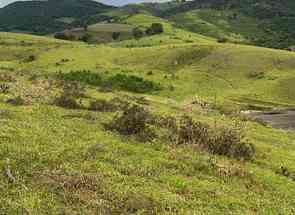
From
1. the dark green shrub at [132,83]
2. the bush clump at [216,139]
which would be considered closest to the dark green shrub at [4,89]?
the bush clump at [216,139]

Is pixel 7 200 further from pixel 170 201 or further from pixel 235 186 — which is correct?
pixel 235 186

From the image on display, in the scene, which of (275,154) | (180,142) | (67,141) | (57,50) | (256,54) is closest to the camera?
(67,141)

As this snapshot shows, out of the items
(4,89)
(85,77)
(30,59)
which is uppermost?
(4,89)

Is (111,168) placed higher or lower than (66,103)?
higher

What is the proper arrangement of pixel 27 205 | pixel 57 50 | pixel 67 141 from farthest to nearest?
pixel 57 50
pixel 67 141
pixel 27 205

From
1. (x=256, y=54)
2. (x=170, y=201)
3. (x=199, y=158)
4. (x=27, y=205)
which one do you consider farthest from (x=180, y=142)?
(x=256, y=54)

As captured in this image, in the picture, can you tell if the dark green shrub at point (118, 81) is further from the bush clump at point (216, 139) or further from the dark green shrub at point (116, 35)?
the dark green shrub at point (116, 35)

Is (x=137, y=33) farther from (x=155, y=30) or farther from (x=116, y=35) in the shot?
(x=116, y=35)

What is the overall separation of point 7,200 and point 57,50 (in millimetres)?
85054

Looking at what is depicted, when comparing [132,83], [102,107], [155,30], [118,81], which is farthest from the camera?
[155,30]

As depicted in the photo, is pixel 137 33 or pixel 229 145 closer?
pixel 229 145

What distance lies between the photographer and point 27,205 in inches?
532

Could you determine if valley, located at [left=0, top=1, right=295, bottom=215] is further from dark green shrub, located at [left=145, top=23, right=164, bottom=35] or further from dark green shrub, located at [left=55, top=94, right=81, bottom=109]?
dark green shrub, located at [left=145, top=23, right=164, bottom=35]

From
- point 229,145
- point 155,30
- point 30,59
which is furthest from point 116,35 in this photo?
point 229,145
